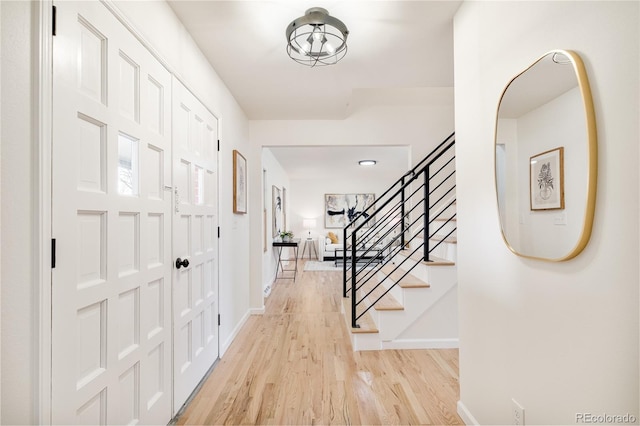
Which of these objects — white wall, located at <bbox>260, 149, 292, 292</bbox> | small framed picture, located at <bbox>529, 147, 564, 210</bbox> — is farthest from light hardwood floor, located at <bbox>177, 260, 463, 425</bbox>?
white wall, located at <bbox>260, 149, 292, 292</bbox>

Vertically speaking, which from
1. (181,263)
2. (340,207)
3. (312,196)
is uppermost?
(312,196)

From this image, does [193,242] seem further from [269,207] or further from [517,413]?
[269,207]

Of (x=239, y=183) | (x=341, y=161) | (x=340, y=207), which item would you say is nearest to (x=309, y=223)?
(x=340, y=207)

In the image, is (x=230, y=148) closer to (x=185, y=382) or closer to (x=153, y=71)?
(x=153, y=71)

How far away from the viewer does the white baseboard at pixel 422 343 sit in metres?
2.63

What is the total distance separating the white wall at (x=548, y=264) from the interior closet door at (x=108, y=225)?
1631mm

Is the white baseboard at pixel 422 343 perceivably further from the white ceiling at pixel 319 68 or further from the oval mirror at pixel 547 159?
the white ceiling at pixel 319 68

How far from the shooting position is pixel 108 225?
1.19m

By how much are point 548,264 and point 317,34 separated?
5.43ft

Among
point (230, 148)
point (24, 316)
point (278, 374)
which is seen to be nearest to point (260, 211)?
point (230, 148)

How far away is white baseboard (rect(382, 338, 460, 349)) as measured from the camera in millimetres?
2627

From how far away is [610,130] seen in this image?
31.4 inches

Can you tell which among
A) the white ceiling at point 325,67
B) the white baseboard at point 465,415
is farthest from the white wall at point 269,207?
the white baseboard at point 465,415

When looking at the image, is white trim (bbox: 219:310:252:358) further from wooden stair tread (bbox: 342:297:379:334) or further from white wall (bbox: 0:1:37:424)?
white wall (bbox: 0:1:37:424)
